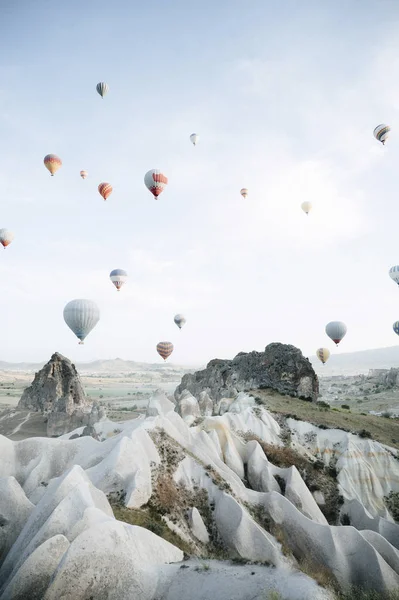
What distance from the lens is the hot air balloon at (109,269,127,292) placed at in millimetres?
58850

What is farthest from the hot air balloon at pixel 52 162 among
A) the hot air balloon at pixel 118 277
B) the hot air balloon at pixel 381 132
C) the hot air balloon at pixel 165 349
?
the hot air balloon at pixel 381 132

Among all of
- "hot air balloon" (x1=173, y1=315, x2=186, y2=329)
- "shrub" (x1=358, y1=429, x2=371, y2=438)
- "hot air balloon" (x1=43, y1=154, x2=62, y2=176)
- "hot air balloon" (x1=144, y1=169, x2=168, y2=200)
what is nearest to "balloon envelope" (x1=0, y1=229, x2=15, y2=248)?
"hot air balloon" (x1=43, y1=154, x2=62, y2=176)

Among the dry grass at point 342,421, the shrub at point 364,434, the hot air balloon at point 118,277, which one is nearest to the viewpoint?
the shrub at point 364,434

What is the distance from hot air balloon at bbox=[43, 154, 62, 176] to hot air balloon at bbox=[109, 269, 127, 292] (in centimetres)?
A: 1726

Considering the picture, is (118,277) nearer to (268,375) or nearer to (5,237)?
(5,237)

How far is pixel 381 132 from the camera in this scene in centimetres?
5584

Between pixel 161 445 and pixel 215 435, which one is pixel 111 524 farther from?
pixel 215 435

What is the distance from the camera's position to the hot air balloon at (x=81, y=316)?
50469mm

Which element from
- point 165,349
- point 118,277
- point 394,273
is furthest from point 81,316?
point 394,273

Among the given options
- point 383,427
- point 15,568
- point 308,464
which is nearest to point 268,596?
point 15,568

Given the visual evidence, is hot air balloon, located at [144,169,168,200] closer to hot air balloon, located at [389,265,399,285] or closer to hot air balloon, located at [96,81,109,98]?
hot air balloon, located at [96,81,109,98]

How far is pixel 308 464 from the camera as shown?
36.0 meters

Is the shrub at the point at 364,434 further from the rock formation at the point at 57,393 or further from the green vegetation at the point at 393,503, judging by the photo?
the rock formation at the point at 57,393

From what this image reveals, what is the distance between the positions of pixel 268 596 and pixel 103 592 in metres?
5.01
